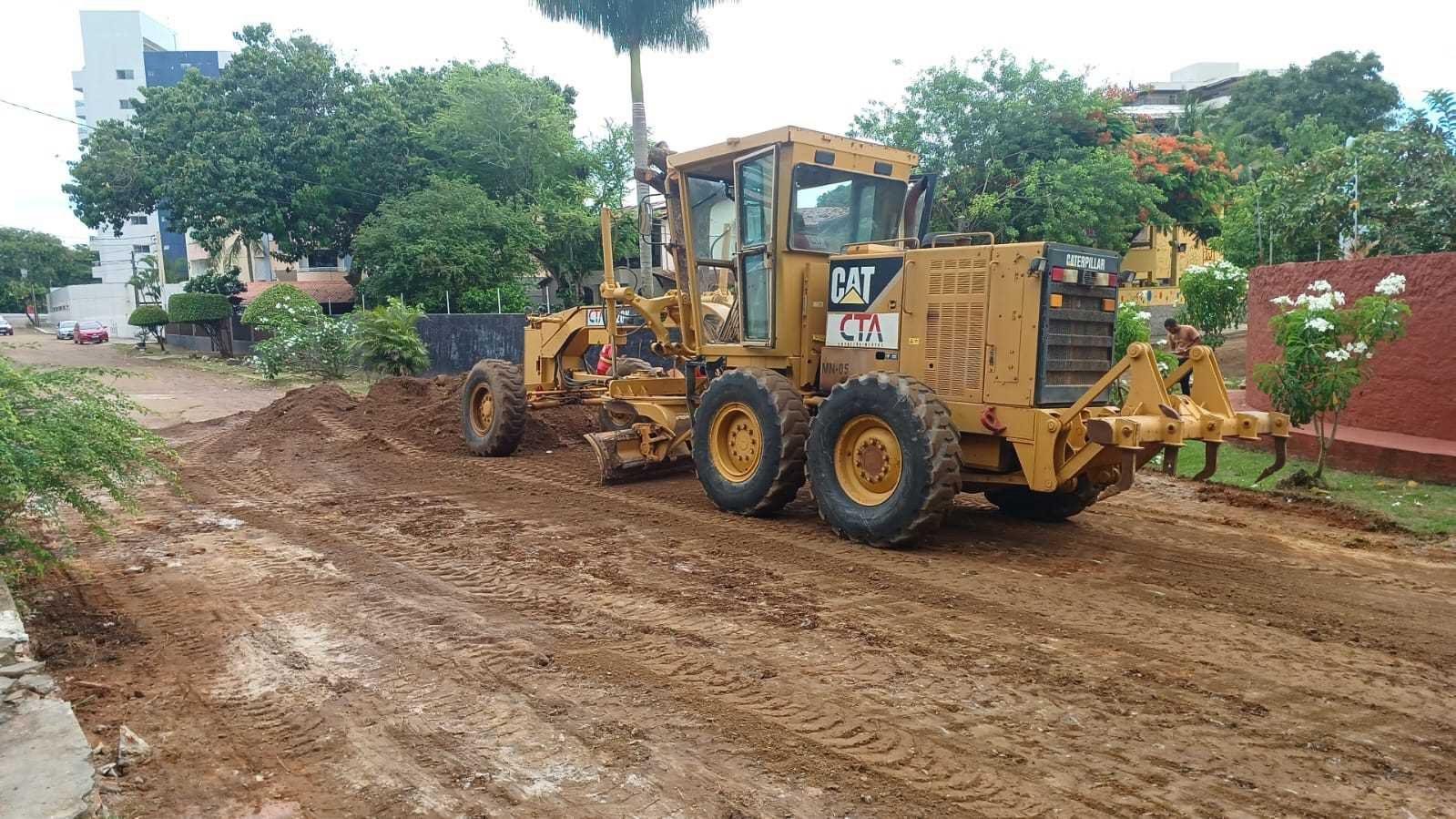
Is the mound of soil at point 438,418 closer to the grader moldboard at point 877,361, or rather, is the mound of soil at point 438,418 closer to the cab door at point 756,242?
the grader moldboard at point 877,361

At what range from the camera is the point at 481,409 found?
11.7m

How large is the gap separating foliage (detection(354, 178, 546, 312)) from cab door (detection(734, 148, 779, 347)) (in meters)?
18.3

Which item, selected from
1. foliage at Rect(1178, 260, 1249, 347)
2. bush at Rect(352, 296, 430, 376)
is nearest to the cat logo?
foliage at Rect(1178, 260, 1249, 347)

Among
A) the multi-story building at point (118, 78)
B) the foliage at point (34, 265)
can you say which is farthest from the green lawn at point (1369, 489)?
the foliage at point (34, 265)

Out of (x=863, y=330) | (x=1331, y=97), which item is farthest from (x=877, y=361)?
(x=1331, y=97)

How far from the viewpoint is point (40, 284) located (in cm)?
7744

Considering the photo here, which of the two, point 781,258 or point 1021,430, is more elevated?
point 781,258

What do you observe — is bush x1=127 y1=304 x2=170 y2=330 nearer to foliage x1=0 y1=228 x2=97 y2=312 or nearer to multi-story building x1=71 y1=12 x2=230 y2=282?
multi-story building x1=71 y1=12 x2=230 y2=282

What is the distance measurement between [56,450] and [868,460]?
16.0ft

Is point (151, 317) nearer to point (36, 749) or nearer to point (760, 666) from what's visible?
point (36, 749)

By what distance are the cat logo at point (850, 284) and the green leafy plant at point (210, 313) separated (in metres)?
28.7

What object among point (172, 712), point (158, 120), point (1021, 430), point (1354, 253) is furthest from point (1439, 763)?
point (158, 120)

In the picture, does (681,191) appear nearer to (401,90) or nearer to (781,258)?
(781,258)

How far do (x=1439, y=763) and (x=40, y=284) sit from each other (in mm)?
94534
